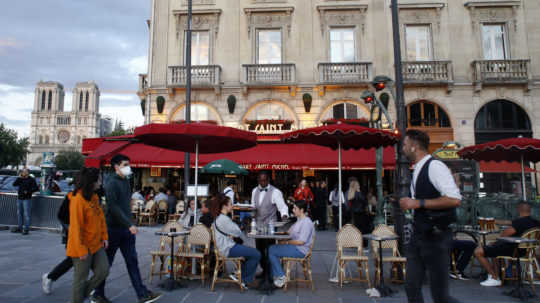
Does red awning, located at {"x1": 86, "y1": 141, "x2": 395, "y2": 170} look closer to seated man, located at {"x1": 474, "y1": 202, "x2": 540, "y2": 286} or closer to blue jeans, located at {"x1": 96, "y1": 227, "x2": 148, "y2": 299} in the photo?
seated man, located at {"x1": 474, "y1": 202, "x2": 540, "y2": 286}

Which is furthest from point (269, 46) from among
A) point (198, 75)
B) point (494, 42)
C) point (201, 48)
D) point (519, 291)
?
point (519, 291)

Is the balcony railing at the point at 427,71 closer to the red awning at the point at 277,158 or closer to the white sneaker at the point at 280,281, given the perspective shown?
the red awning at the point at 277,158

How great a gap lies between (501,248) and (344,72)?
11.6 m

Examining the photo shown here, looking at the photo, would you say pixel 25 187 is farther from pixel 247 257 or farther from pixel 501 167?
pixel 501 167

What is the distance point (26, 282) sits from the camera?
17.5ft

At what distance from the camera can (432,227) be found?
3045 millimetres

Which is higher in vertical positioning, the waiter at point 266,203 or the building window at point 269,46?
the building window at point 269,46

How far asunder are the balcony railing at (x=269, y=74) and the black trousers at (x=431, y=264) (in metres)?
13.3

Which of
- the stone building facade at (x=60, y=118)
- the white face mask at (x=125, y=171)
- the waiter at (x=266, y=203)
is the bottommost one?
the waiter at (x=266, y=203)

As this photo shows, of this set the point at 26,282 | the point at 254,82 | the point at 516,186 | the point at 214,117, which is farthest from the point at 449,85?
the point at 26,282

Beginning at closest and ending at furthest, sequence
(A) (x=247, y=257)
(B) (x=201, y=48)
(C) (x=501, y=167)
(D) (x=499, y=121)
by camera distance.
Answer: (A) (x=247, y=257) < (C) (x=501, y=167) < (D) (x=499, y=121) < (B) (x=201, y=48)

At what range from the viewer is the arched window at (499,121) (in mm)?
15508

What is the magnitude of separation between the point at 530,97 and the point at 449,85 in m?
3.87

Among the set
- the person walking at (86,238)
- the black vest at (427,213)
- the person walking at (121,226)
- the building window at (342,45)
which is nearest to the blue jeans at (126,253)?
the person walking at (121,226)
